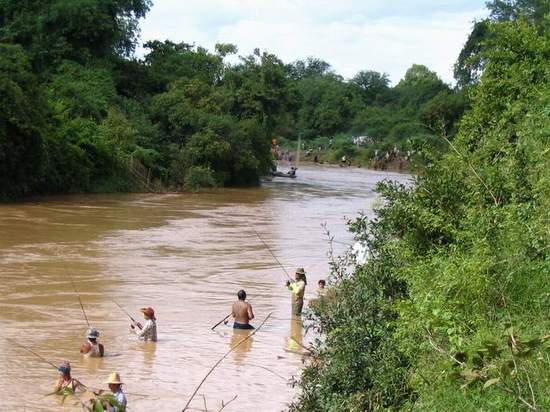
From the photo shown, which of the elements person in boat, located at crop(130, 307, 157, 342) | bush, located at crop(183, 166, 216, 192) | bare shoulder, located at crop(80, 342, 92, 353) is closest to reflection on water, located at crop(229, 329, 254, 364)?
person in boat, located at crop(130, 307, 157, 342)

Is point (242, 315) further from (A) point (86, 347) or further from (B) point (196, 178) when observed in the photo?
(B) point (196, 178)

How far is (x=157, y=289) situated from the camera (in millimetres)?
18812

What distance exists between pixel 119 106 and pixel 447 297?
124 ft

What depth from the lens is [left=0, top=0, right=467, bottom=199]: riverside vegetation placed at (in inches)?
1298

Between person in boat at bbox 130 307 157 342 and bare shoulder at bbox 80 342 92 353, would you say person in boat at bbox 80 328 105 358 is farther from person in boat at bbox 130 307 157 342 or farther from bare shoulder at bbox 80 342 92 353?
person in boat at bbox 130 307 157 342

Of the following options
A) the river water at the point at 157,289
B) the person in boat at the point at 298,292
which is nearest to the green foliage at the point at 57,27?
the river water at the point at 157,289

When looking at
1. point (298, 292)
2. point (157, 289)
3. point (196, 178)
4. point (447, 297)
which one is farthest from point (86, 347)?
point (196, 178)

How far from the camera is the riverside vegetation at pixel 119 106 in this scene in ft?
108

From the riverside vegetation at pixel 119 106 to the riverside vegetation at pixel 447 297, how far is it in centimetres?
2358

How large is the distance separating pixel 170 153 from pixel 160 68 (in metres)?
10.1

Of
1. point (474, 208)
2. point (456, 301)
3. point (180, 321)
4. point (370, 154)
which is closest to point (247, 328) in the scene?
point (180, 321)

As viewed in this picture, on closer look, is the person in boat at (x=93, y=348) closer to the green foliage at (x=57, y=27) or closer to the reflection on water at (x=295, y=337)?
the reflection on water at (x=295, y=337)

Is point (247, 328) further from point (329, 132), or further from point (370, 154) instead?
point (329, 132)

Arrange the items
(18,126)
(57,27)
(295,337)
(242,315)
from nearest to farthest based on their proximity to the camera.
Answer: (295,337) → (242,315) → (18,126) → (57,27)
